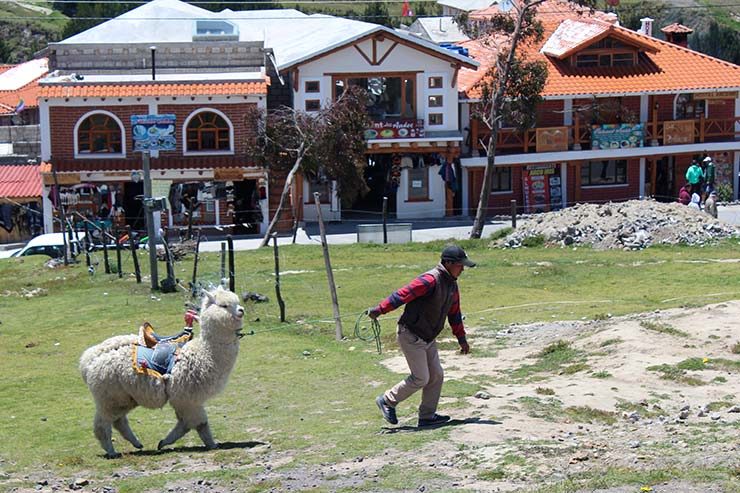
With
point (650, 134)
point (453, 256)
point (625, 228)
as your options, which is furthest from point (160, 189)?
point (650, 134)

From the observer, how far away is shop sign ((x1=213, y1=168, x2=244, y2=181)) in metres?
44.8

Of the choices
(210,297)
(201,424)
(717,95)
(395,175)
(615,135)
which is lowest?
(201,424)

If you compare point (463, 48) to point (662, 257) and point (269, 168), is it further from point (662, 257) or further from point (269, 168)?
point (662, 257)

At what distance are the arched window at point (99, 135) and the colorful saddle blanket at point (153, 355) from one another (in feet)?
103

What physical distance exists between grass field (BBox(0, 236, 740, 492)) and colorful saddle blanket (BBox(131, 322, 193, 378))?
0.92m

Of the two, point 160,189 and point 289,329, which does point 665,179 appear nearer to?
point 160,189

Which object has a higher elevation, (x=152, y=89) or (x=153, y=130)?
(x=152, y=89)

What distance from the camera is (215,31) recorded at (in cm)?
5369

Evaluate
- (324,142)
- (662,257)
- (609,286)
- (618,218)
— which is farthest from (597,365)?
(324,142)

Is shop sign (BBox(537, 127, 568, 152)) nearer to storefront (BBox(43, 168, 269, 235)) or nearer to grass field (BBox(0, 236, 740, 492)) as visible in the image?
storefront (BBox(43, 168, 269, 235))

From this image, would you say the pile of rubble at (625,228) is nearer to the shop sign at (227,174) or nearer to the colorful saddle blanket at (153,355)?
the shop sign at (227,174)

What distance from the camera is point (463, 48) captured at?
5238cm

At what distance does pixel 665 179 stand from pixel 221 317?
40.3 meters

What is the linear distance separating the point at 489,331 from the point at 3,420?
27.1ft
